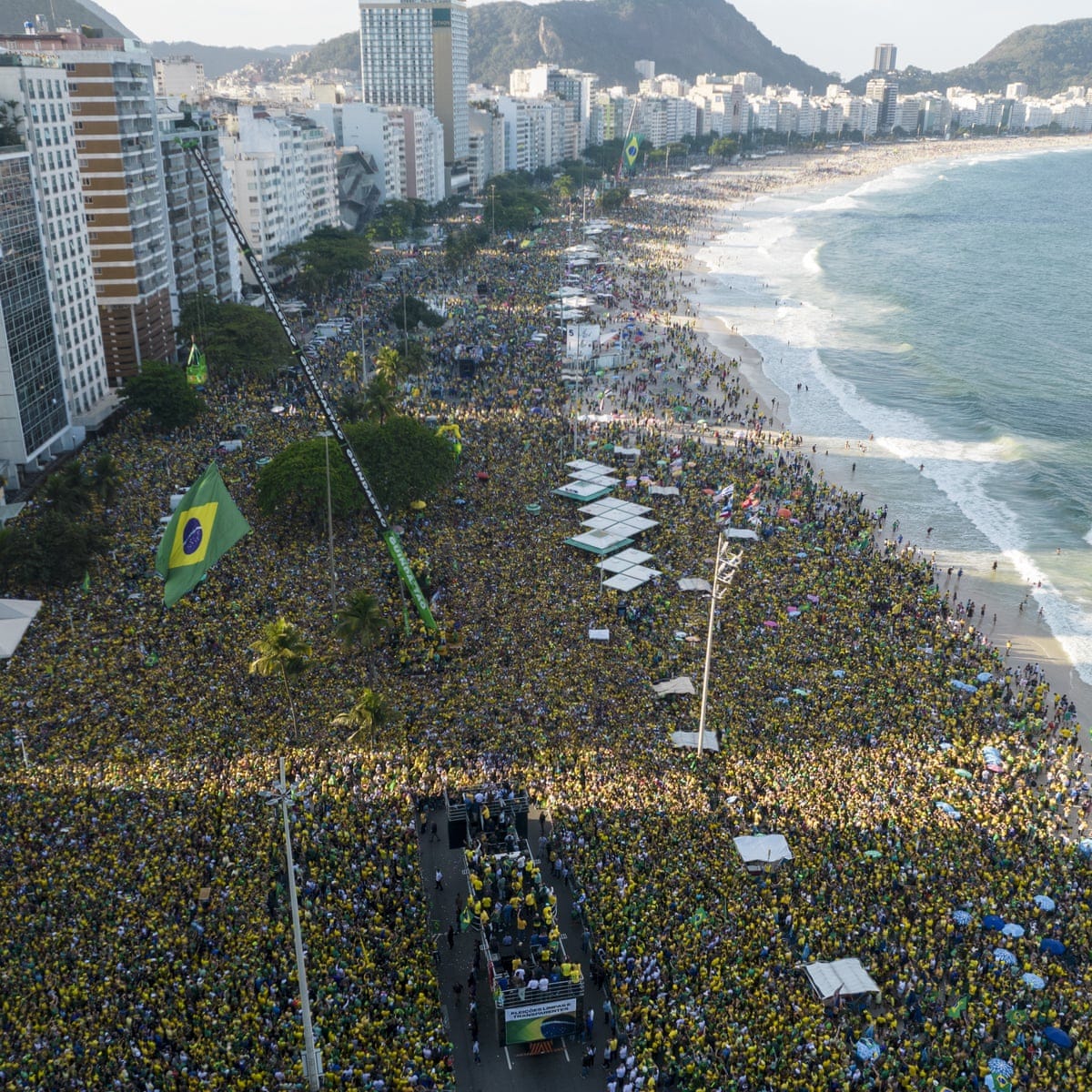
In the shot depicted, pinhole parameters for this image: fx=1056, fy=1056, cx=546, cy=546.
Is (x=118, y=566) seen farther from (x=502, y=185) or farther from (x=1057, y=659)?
(x=502, y=185)

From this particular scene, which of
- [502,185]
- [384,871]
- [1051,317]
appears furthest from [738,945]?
[502,185]

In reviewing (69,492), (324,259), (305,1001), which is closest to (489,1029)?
(305,1001)

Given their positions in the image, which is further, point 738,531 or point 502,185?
point 502,185

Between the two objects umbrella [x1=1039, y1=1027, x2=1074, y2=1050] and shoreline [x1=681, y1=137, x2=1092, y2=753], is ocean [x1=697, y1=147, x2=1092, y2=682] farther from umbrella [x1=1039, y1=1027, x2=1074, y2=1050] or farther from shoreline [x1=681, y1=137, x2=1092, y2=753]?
umbrella [x1=1039, y1=1027, x2=1074, y2=1050]

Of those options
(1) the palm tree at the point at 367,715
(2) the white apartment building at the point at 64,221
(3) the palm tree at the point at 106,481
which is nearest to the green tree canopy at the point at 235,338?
(2) the white apartment building at the point at 64,221

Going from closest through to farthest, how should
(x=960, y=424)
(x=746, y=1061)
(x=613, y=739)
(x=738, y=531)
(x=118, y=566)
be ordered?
1. (x=746, y=1061)
2. (x=613, y=739)
3. (x=118, y=566)
4. (x=738, y=531)
5. (x=960, y=424)

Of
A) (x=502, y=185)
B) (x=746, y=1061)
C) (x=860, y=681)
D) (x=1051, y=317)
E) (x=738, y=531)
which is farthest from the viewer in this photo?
(x=502, y=185)
